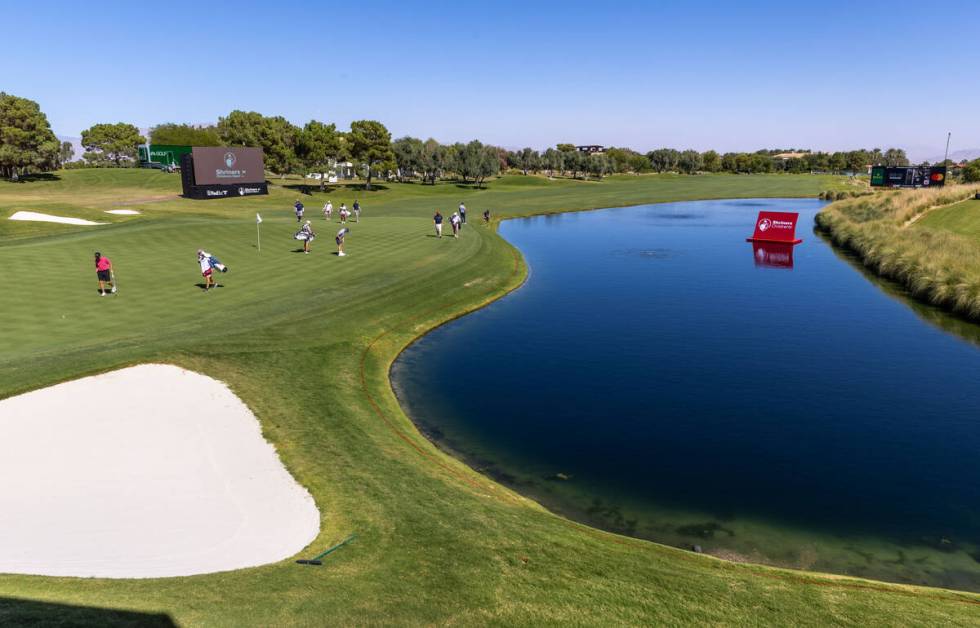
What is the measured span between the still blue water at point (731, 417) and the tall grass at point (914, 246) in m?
2.84

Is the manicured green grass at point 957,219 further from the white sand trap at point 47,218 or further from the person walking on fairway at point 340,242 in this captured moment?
the white sand trap at point 47,218

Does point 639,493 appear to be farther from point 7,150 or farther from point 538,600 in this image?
point 7,150

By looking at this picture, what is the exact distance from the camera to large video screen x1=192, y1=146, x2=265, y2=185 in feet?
261

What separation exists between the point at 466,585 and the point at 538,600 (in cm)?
130

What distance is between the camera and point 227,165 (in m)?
82.4

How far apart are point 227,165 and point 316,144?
30.4 meters

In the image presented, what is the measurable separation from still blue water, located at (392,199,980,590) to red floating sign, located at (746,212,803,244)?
2408 centimetres

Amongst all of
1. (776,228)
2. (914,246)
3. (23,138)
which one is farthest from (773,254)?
(23,138)

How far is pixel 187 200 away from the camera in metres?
78.6

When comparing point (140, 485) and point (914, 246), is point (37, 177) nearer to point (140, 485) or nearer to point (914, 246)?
point (140, 485)

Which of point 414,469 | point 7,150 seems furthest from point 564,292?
point 7,150

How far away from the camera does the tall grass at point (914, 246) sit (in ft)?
119

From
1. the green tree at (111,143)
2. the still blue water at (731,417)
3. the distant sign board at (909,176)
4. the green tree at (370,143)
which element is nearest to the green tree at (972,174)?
the distant sign board at (909,176)

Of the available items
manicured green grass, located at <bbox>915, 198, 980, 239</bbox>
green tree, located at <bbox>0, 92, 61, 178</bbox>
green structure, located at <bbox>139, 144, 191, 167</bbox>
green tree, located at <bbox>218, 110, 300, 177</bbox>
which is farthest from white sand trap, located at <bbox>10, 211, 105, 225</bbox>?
manicured green grass, located at <bbox>915, 198, 980, 239</bbox>
